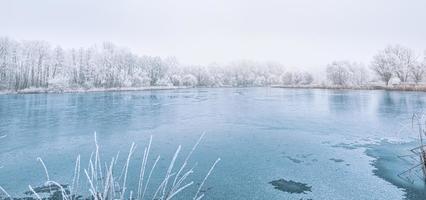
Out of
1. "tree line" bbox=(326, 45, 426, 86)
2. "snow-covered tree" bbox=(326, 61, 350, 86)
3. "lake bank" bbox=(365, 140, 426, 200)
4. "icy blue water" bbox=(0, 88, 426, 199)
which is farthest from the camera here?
"snow-covered tree" bbox=(326, 61, 350, 86)

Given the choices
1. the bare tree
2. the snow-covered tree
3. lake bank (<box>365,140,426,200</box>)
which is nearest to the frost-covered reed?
lake bank (<box>365,140,426,200</box>)

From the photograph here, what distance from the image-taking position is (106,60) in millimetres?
73062

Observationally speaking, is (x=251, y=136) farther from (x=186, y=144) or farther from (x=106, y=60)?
(x=106, y=60)

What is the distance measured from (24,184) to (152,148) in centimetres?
434

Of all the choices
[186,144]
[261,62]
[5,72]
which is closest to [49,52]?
[5,72]

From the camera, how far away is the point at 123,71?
72.8m

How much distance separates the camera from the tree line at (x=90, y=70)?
58281 mm

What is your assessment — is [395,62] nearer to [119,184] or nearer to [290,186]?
[290,186]

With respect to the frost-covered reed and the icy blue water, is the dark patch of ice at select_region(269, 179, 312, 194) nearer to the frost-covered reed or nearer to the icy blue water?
the icy blue water

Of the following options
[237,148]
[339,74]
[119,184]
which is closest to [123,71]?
[339,74]

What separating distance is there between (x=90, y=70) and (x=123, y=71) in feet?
25.5

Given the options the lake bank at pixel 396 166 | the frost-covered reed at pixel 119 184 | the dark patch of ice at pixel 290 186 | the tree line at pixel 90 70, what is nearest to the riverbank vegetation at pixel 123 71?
the tree line at pixel 90 70

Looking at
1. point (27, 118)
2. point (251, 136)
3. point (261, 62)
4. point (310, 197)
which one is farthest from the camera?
point (261, 62)

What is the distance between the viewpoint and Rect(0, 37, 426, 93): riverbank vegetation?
2221 inches
